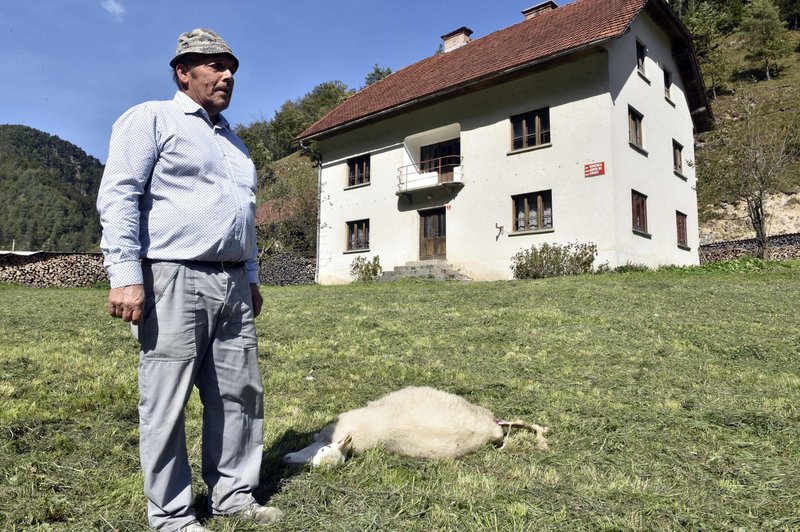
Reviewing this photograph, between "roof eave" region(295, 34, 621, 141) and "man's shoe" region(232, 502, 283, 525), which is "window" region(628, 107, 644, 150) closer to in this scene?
"roof eave" region(295, 34, 621, 141)

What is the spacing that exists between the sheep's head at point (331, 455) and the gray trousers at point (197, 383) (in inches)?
19.5

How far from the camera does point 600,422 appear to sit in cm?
371

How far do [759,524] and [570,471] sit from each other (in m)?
0.88

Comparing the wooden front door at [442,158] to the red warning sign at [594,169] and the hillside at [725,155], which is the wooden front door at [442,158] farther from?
the hillside at [725,155]

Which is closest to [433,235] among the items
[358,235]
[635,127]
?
[358,235]

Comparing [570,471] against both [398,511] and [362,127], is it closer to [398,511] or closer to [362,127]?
[398,511]

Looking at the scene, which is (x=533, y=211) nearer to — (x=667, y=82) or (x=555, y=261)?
(x=555, y=261)

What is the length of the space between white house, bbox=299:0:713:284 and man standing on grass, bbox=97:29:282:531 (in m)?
14.4

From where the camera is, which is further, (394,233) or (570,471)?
(394,233)

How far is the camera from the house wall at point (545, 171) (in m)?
15.9

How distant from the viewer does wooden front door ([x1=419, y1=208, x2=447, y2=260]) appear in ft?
64.3

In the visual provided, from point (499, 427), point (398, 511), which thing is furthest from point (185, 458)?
point (499, 427)

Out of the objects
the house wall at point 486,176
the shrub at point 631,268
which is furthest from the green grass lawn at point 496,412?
the house wall at point 486,176

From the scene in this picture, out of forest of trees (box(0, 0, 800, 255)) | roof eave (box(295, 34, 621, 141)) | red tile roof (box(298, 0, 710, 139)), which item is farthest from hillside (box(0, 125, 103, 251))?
red tile roof (box(298, 0, 710, 139))
